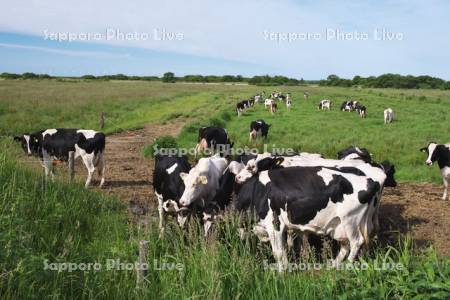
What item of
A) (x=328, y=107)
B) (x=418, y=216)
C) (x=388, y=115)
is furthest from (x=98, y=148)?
(x=328, y=107)

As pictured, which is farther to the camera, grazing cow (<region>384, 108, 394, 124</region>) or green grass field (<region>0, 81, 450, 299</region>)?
grazing cow (<region>384, 108, 394, 124</region>)

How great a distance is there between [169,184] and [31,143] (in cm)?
637

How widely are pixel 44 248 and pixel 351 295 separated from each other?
3795 mm

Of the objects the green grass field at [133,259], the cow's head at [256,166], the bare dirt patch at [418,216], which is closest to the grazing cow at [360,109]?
the bare dirt patch at [418,216]

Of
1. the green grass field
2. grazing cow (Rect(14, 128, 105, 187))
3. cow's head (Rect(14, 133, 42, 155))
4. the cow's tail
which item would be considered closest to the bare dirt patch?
the green grass field

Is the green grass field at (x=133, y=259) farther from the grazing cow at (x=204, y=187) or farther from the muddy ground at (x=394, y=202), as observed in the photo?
the muddy ground at (x=394, y=202)

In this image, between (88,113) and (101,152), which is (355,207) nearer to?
(101,152)

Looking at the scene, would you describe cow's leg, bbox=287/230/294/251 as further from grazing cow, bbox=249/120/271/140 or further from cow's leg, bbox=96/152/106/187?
grazing cow, bbox=249/120/271/140

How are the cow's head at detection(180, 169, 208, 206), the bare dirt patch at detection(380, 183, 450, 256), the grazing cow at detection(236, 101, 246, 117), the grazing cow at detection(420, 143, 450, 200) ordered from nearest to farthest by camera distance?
the cow's head at detection(180, 169, 208, 206)
the bare dirt patch at detection(380, 183, 450, 256)
the grazing cow at detection(420, 143, 450, 200)
the grazing cow at detection(236, 101, 246, 117)

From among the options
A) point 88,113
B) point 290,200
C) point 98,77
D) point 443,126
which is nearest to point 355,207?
point 290,200

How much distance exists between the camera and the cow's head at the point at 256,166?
8.35 m

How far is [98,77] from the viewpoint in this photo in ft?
452

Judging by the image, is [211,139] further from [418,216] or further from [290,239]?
[290,239]

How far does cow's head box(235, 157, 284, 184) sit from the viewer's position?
8352 millimetres
